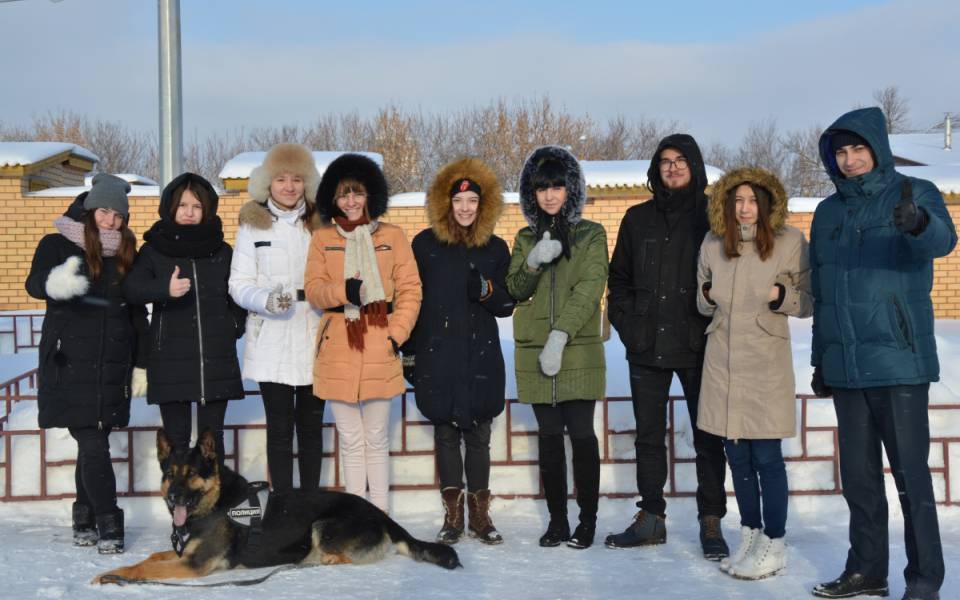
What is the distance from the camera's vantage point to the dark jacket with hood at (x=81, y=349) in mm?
4215

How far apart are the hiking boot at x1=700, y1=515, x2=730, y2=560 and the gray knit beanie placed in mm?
3234

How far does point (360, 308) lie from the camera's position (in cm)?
429

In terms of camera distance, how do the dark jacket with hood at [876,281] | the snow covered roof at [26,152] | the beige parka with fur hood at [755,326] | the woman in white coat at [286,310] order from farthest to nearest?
the snow covered roof at [26,152] → the woman in white coat at [286,310] → the beige parka with fur hood at [755,326] → the dark jacket with hood at [876,281]

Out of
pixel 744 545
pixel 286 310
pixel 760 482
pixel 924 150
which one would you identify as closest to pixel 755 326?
pixel 760 482

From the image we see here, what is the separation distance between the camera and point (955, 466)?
16.6 ft

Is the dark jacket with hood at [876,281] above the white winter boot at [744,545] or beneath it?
above

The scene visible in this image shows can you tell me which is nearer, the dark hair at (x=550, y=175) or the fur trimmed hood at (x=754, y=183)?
the fur trimmed hood at (x=754, y=183)

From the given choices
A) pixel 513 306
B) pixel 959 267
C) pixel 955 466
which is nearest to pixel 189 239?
pixel 513 306

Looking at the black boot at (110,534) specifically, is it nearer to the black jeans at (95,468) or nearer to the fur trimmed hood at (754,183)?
the black jeans at (95,468)

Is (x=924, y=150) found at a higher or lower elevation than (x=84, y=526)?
higher

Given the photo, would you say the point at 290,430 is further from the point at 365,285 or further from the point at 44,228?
the point at 44,228

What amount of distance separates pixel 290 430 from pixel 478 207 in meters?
1.49

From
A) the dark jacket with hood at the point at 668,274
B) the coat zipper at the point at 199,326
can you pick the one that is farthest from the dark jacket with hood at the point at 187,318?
the dark jacket with hood at the point at 668,274

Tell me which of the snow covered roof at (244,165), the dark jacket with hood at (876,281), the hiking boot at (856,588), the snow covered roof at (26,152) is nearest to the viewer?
the dark jacket with hood at (876,281)
